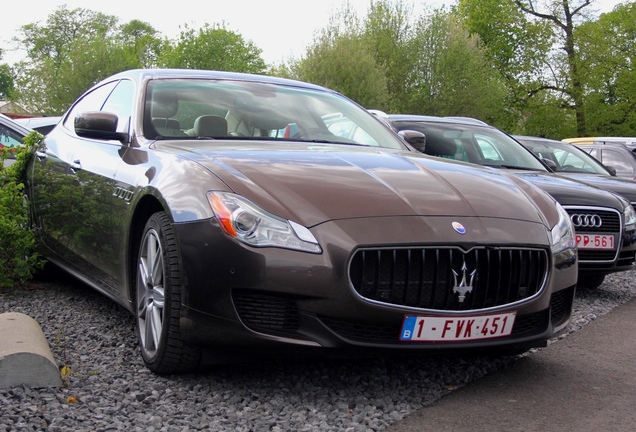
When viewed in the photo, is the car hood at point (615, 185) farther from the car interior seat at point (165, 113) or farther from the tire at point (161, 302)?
the tire at point (161, 302)

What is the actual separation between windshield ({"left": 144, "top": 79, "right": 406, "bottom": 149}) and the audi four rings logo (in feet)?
7.42

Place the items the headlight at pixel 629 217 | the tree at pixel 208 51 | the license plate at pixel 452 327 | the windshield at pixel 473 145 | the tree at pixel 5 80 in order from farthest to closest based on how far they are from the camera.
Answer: the tree at pixel 5 80 < the tree at pixel 208 51 < the windshield at pixel 473 145 < the headlight at pixel 629 217 < the license plate at pixel 452 327

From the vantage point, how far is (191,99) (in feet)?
16.2

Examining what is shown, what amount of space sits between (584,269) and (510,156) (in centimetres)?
171

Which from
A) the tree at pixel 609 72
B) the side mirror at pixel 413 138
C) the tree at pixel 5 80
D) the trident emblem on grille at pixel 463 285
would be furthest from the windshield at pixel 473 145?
the tree at pixel 5 80

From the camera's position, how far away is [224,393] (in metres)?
3.66

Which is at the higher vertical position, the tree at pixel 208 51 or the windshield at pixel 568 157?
the tree at pixel 208 51

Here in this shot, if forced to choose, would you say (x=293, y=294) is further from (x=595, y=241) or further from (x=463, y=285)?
(x=595, y=241)

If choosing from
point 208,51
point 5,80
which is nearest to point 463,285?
point 208,51

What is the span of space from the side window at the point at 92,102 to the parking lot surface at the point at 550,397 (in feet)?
10.7

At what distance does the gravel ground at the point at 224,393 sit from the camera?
129 inches

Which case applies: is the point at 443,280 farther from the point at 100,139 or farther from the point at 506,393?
the point at 100,139

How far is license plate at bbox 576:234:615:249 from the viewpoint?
6.95 meters

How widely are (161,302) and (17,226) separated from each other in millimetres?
3068
